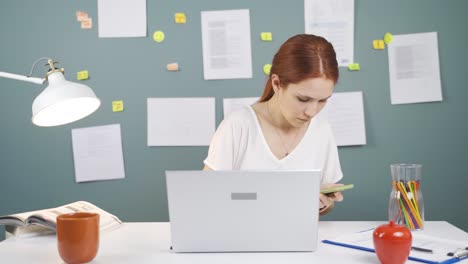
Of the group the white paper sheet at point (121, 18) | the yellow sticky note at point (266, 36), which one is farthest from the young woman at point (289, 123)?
the white paper sheet at point (121, 18)

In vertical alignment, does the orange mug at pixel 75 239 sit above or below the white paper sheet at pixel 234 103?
below

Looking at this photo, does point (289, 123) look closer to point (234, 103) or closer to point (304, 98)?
point (304, 98)

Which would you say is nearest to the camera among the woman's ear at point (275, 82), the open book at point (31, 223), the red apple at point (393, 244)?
the red apple at point (393, 244)

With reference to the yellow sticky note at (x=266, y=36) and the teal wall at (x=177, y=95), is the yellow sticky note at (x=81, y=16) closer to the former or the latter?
the teal wall at (x=177, y=95)

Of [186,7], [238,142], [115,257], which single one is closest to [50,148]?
[186,7]

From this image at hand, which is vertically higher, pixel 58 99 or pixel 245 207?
pixel 58 99

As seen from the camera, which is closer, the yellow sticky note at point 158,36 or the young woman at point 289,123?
the young woman at point 289,123

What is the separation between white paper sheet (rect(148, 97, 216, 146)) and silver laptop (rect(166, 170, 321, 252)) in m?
1.39

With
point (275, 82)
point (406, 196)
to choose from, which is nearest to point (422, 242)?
point (406, 196)

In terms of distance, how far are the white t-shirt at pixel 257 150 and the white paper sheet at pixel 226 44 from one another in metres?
0.66

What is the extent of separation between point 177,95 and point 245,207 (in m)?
1.49

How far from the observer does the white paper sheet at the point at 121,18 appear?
2.67 metres

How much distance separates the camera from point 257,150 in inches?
77.8

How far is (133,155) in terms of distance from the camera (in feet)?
8.83
